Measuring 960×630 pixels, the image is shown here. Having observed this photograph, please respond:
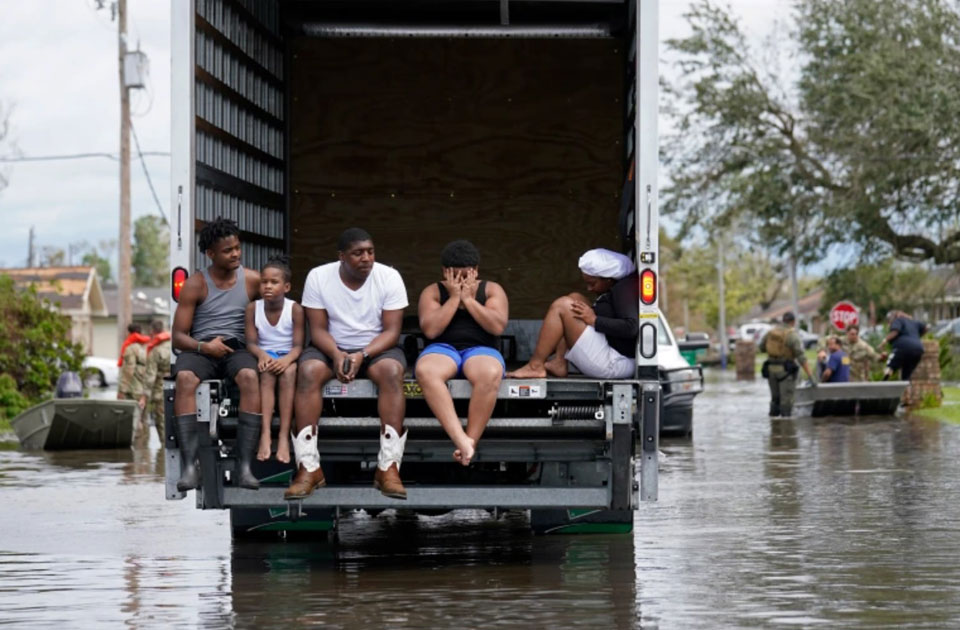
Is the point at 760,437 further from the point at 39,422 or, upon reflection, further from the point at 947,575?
the point at 947,575

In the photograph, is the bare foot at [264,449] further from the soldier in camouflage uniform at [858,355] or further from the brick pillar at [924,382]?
the soldier in camouflage uniform at [858,355]

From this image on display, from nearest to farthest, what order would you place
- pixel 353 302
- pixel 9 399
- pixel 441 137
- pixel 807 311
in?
pixel 353 302 → pixel 441 137 → pixel 9 399 → pixel 807 311

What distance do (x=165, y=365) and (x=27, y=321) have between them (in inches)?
234

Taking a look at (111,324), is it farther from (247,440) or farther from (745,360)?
(247,440)

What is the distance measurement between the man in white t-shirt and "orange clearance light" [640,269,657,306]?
1406mm

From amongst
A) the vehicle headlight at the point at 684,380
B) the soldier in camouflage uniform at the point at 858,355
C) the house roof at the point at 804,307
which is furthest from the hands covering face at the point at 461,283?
the house roof at the point at 804,307

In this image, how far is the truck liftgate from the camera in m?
10.1

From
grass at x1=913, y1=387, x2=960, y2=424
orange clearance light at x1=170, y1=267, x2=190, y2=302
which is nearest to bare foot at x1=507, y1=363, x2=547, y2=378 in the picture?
orange clearance light at x1=170, y1=267, x2=190, y2=302

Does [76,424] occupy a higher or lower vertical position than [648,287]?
lower

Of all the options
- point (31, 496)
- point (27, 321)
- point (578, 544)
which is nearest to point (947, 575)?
point (578, 544)

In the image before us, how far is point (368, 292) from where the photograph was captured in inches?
413

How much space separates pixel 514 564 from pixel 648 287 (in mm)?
1887

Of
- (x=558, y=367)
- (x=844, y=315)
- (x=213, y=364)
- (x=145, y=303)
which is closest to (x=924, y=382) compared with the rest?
(x=844, y=315)

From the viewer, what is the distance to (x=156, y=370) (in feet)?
77.0
